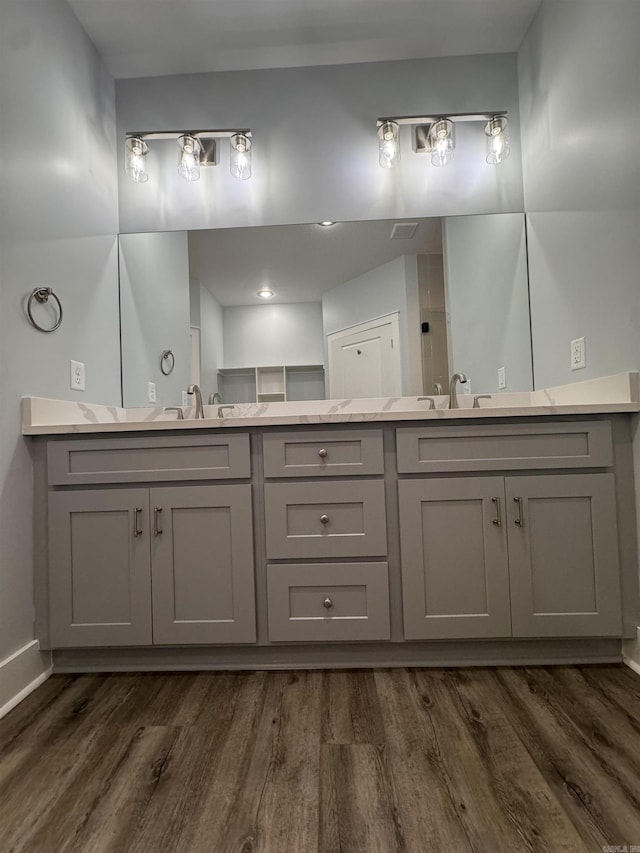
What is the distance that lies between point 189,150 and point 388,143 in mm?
912

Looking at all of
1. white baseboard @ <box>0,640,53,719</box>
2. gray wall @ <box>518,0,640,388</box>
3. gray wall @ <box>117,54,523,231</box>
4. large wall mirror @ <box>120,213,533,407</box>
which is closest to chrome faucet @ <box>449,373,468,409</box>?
large wall mirror @ <box>120,213,533,407</box>

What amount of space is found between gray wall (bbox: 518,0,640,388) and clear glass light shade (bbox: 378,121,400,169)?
1.95 ft

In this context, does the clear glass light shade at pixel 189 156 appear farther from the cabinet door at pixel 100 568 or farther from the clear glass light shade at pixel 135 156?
the cabinet door at pixel 100 568

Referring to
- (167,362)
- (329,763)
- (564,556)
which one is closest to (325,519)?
(329,763)

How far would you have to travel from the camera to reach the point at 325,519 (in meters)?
1.59

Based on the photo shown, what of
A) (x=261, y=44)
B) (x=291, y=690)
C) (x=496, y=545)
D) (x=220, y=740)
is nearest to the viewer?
(x=220, y=740)

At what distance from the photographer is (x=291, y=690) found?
56.9 inches

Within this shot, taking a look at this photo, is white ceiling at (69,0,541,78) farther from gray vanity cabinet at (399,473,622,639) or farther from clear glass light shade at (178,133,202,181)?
gray vanity cabinet at (399,473,622,639)

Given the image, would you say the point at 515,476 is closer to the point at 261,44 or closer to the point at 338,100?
the point at 338,100

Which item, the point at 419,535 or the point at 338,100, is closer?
the point at 419,535

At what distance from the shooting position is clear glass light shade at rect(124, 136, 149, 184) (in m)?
2.17

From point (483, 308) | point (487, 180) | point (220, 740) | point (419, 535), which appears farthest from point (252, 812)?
point (487, 180)

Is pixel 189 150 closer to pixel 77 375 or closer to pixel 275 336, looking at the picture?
pixel 275 336

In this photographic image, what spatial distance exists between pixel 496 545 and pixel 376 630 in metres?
0.48
